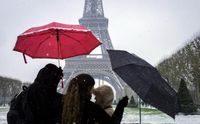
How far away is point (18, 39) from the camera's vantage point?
5555 millimetres

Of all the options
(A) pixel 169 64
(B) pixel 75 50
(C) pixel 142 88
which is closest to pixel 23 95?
(C) pixel 142 88

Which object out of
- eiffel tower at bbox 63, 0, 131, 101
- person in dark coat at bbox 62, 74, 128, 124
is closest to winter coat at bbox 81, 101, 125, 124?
person in dark coat at bbox 62, 74, 128, 124

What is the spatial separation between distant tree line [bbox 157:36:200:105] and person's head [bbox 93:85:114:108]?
135ft

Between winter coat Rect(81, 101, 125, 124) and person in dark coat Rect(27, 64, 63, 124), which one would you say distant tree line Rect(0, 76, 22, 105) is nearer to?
person in dark coat Rect(27, 64, 63, 124)

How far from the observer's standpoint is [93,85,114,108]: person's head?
13.1ft

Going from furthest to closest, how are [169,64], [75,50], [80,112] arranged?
[169,64]
[75,50]
[80,112]

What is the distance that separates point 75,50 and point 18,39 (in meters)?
0.89

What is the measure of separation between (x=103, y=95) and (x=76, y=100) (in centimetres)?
35

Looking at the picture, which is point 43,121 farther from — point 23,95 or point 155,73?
point 155,73

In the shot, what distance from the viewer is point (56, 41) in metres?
5.93

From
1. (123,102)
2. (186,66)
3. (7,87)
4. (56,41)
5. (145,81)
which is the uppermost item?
(186,66)

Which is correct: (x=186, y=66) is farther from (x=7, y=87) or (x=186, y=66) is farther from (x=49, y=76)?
(x=49, y=76)

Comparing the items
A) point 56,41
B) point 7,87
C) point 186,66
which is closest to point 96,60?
point 7,87

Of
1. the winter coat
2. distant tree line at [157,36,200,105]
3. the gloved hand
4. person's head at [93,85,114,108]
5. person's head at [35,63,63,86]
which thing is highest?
distant tree line at [157,36,200,105]
